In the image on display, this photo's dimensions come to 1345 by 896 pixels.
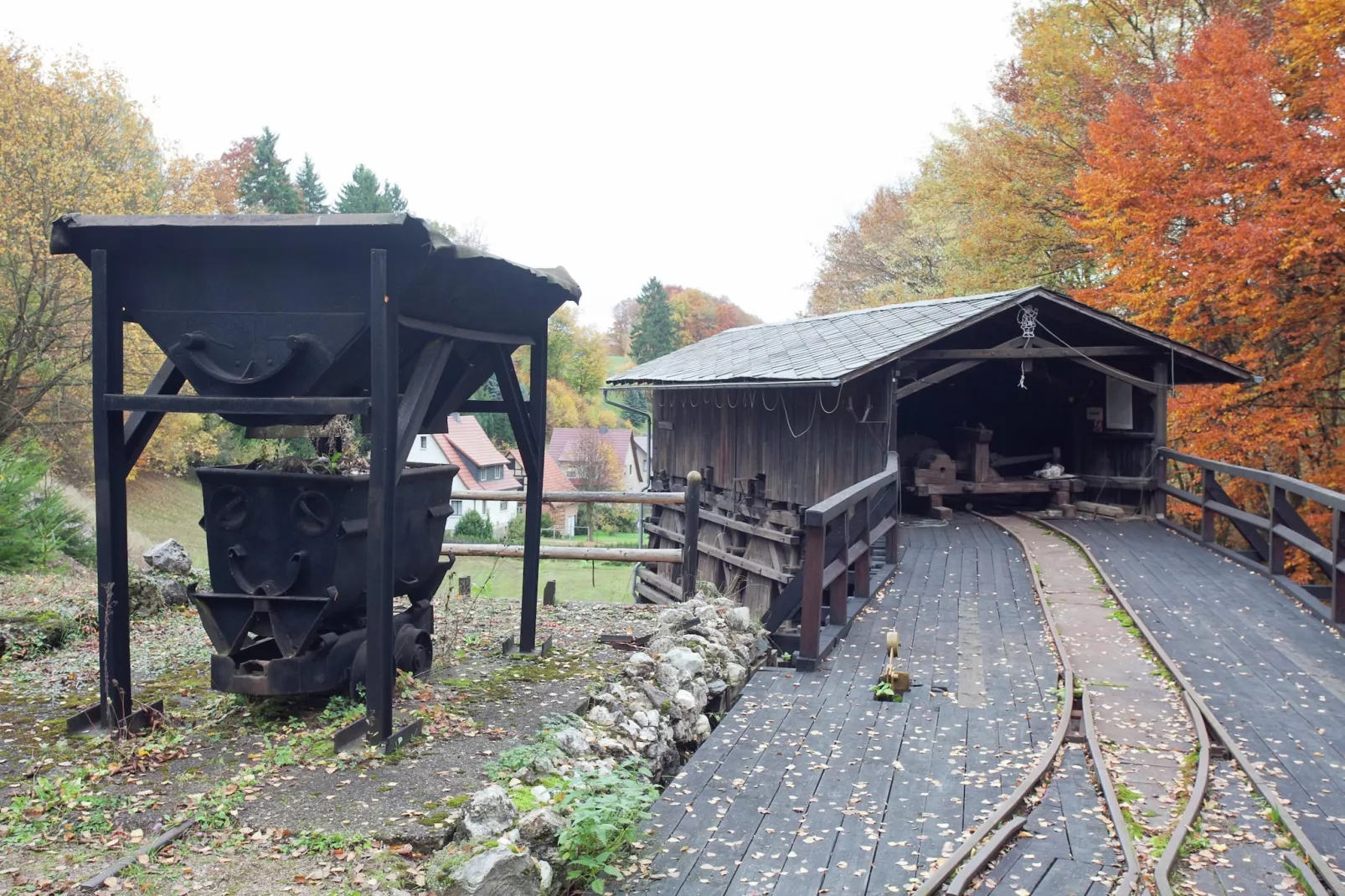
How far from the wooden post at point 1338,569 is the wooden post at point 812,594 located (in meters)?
4.31

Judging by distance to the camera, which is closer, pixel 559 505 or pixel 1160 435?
pixel 1160 435

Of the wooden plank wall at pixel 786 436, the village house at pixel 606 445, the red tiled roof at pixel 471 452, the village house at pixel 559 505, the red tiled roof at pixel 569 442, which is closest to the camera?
the wooden plank wall at pixel 786 436

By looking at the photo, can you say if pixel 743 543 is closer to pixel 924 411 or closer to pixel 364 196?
pixel 924 411

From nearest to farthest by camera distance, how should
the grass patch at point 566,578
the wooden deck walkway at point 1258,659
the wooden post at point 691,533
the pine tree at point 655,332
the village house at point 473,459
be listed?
the wooden deck walkway at point 1258,659
the wooden post at point 691,533
the grass patch at point 566,578
the village house at point 473,459
the pine tree at point 655,332

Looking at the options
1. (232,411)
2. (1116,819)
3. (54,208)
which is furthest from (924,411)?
(54,208)

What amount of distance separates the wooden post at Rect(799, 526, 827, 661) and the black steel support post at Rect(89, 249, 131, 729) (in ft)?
13.9

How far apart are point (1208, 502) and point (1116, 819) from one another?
8.03 metres

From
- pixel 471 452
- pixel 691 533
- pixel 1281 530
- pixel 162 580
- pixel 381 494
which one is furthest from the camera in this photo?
pixel 471 452

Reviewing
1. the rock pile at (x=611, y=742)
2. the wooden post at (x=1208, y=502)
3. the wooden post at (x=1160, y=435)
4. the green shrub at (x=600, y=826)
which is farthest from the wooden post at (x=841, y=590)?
the wooden post at (x=1160, y=435)

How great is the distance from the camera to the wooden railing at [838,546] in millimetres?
6891

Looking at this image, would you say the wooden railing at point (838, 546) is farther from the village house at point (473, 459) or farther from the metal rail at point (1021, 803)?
the village house at point (473, 459)

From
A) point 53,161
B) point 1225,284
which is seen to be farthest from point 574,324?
point 1225,284

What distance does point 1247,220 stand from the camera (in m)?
14.1

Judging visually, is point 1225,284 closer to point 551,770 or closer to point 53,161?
point 551,770
